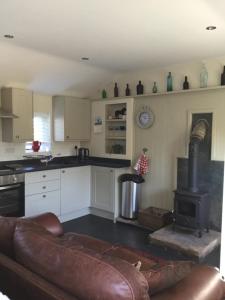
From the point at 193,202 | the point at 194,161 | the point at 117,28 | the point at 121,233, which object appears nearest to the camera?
the point at 117,28

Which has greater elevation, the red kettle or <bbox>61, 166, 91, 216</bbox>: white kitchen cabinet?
the red kettle

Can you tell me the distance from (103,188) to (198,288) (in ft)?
11.2

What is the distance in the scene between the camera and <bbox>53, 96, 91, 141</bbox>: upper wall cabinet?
16.4ft

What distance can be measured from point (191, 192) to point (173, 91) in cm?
159

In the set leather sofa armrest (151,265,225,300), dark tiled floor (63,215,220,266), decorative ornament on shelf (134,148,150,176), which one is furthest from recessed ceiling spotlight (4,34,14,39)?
leather sofa armrest (151,265,225,300)

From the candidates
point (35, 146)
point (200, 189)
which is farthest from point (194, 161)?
point (35, 146)

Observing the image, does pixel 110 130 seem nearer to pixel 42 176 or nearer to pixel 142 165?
pixel 142 165

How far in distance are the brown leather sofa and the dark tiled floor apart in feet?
6.22

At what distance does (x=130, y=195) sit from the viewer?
4594 millimetres

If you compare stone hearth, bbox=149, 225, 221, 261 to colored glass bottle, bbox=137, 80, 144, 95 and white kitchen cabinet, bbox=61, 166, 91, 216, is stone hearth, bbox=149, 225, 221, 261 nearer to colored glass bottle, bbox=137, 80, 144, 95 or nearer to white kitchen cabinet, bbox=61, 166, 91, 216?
white kitchen cabinet, bbox=61, 166, 91, 216

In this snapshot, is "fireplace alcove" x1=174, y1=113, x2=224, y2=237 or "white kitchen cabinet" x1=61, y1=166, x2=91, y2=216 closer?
"fireplace alcove" x1=174, y1=113, x2=224, y2=237

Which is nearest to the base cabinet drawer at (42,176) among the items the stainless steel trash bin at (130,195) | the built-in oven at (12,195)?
the built-in oven at (12,195)

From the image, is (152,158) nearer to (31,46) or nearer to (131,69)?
(131,69)

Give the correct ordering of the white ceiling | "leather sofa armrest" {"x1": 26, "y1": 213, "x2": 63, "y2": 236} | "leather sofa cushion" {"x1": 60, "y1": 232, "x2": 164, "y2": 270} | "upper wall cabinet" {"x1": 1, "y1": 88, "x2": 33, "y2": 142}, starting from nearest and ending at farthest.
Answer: "leather sofa cushion" {"x1": 60, "y1": 232, "x2": 164, "y2": 270} < the white ceiling < "leather sofa armrest" {"x1": 26, "y1": 213, "x2": 63, "y2": 236} < "upper wall cabinet" {"x1": 1, "y1": 88, "x2": 33, "y2": 142}
